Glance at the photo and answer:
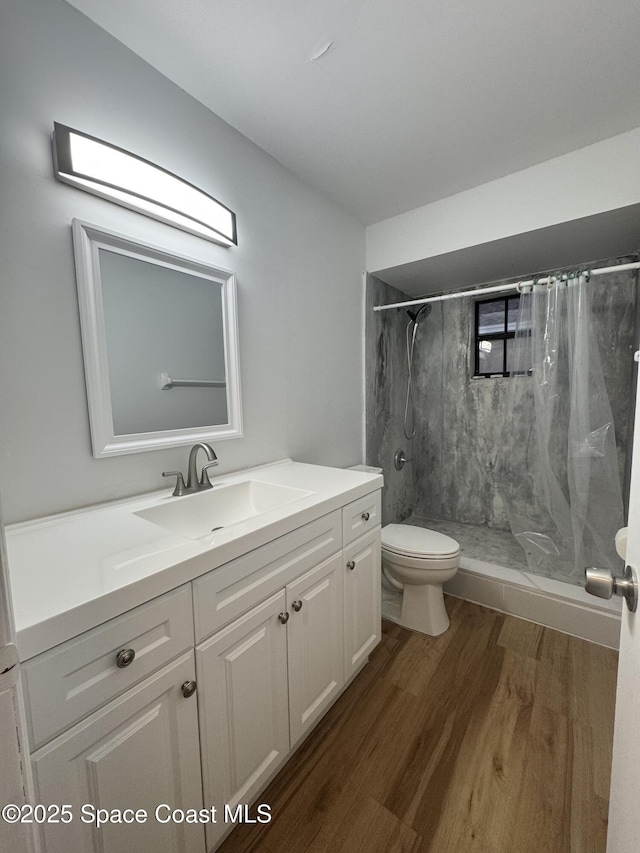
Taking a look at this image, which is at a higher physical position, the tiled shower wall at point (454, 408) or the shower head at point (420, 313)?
the shower head at point (420, 313)

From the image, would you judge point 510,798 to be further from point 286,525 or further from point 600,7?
point 600,7

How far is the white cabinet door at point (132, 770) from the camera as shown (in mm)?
616

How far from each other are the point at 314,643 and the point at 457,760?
25.4 inches

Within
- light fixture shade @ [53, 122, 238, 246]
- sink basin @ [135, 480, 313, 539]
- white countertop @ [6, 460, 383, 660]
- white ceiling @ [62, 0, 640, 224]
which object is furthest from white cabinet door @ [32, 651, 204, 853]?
white ceiling @ [62, 0, 640, 224]

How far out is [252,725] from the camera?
979 mm

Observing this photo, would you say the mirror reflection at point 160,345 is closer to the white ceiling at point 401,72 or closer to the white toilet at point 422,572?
the white ceiling at point 401,72

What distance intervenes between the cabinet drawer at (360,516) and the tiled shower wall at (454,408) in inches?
35.2

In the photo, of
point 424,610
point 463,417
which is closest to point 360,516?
point 424,610

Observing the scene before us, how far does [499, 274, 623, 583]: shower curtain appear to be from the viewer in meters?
1.81

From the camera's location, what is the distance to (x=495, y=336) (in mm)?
2766

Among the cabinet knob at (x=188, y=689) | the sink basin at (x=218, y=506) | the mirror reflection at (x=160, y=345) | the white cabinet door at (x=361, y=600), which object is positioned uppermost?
the mirror reflection at (x=160, y=345)

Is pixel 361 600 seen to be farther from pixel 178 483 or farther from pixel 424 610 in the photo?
pixel 178 483

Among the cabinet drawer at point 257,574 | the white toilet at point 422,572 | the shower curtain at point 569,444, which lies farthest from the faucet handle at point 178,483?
the shower curtain at point 569,444

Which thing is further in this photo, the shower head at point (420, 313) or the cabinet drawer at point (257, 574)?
the shower head at point (420, 313)
